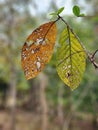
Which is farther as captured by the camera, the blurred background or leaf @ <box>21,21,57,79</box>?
the blurred background

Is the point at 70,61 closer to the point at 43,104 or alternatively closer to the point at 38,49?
the point at 38,49

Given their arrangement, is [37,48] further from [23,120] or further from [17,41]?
[23,120]

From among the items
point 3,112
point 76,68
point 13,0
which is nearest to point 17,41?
point 13,0

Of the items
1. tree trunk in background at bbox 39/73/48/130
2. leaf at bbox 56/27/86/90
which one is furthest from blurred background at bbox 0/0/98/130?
leaf at bbox 56/27/86/90

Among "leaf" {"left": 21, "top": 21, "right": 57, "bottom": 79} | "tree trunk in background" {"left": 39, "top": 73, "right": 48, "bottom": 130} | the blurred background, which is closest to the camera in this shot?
"leaf" {"left": 21, "top": 21, "right": 57, "bottom": 79}

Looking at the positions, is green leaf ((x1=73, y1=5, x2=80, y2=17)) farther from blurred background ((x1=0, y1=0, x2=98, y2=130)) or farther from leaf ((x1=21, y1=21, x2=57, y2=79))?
blurred background ((x1=0, y1=0, x2=98, y2=130))

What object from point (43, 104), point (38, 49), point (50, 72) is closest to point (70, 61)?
point (38, 49)
